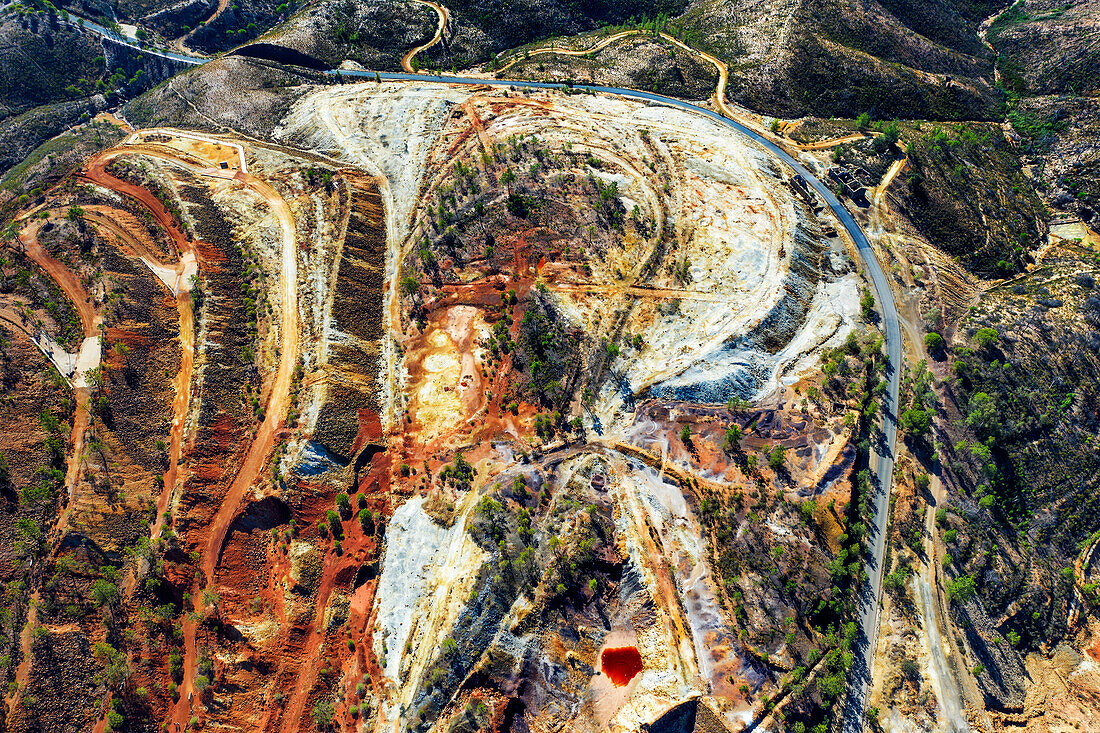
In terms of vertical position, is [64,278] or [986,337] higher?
[986,337]

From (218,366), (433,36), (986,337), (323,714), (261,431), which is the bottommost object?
(323,714)

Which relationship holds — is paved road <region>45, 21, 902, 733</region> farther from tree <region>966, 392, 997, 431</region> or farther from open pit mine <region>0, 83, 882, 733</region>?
tree <region>966, 392, 997, 431</region>

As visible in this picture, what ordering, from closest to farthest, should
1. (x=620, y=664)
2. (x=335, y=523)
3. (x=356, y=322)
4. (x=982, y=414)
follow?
1. (x=620, y=664)
2. (x=335, y=523)
3. (x=982, y=414)
4. (x=356, y=322)

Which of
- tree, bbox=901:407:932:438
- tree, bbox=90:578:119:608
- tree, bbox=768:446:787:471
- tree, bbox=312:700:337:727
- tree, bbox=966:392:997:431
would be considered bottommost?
tree, bbox=312:700:337:727

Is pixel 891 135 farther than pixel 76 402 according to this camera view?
Yes

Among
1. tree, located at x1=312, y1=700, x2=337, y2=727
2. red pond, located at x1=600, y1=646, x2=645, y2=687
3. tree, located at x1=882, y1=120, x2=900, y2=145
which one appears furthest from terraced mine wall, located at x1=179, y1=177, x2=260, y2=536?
tree, located at x1=882, y1=120, x2=900, y2=145

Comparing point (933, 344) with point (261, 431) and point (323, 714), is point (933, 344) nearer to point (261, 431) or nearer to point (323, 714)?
point (323, 714)

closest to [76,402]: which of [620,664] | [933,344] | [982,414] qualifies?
[620,664]
